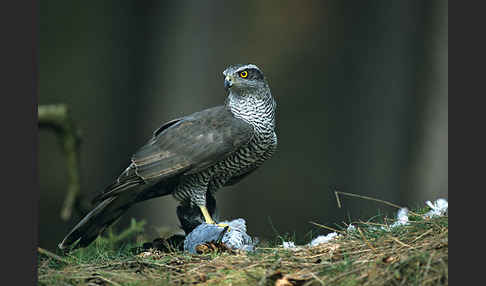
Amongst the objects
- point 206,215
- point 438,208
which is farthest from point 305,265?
point 206,215

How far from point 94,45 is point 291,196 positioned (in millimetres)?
3502

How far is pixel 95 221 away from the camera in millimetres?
3816

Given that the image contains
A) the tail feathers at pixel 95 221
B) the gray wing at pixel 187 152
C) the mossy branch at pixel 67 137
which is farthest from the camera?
the mossy branch at pixel 67 137

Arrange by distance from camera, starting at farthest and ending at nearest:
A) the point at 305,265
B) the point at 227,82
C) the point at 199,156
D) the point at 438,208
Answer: the point at 227,82 < the point at 199,156 < the point at 438,208 < the point at 305,265

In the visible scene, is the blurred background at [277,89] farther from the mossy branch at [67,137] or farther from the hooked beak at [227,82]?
the hooked beak at [227,82]

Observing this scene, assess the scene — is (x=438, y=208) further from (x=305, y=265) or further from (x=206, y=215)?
(x=206, y=215)

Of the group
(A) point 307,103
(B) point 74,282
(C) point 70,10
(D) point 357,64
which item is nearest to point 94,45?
(C) point 70,10

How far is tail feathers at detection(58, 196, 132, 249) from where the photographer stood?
374cm

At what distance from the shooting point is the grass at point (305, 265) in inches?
97.8

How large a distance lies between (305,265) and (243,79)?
1.58 meters

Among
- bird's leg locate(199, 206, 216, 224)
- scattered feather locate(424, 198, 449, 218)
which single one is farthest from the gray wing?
scattered feather locate(424, 198, 449, 218)

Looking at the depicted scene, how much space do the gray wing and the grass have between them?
2.03 ft

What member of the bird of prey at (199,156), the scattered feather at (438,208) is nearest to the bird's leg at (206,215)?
the bird of prey at (199,156)

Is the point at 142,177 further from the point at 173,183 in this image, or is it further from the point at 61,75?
the point at 61,75
